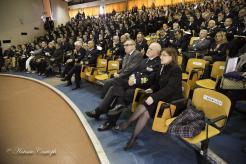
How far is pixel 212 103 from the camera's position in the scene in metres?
2.24

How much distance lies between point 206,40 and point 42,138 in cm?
367

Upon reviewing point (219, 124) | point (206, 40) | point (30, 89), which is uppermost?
point (206, 40)

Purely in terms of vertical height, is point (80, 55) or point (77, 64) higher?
point (80, 55)

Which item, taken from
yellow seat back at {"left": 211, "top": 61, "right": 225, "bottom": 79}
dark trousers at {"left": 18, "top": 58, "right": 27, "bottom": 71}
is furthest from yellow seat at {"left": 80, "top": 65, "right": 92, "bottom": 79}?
dark trousers at {"left": 18, "top": 58, "right": 27, "bottom": 71}

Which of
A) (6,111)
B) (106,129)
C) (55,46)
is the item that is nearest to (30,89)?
(6,111)

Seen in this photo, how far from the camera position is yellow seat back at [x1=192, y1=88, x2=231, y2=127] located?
2089 mm

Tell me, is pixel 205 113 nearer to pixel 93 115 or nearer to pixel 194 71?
pixel 194 71

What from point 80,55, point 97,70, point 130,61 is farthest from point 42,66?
point 130,61

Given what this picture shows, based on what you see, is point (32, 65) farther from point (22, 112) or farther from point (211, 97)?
point (211, 97)

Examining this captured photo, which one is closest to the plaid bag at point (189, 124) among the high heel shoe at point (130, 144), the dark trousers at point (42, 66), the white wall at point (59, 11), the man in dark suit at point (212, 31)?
the high heel shoe at point (130, 144)

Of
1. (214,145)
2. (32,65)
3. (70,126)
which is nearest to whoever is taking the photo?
(214,145)

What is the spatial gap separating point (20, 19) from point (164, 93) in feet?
41.1

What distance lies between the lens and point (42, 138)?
3096 mm

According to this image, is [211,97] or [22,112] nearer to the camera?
[211,97]
